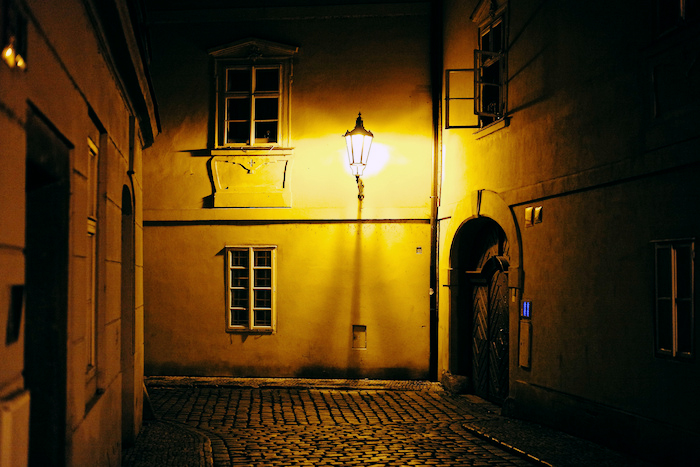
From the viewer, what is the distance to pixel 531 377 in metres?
9.76

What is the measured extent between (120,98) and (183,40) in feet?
25.7

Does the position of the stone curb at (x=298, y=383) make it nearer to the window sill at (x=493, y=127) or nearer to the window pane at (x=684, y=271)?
the window sill at (x=493, y=127)

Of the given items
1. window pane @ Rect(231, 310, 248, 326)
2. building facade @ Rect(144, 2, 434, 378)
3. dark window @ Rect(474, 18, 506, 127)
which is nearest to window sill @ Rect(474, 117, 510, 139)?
dark window @ Rect(474, 18, 506, 127)

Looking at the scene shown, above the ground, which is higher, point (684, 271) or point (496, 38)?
point (496, 38)

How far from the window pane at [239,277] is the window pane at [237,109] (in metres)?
3.20

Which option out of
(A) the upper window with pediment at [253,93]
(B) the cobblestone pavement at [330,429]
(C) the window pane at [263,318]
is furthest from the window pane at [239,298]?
(A) the upper window with pediment at [253,93]

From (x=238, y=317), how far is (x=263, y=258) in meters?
1.32

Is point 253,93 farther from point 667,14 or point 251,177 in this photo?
point 667,14

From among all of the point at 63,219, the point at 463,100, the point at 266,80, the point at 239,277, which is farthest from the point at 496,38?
the point at 63,219

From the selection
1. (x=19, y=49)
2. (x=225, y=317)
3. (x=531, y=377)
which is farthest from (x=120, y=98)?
(x=225, y=317)

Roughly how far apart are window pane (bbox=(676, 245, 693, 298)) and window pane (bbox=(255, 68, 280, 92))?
374 inches

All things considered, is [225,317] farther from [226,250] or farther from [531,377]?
[531,377]

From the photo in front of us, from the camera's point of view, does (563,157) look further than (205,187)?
No

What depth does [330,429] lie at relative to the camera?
933 cm
